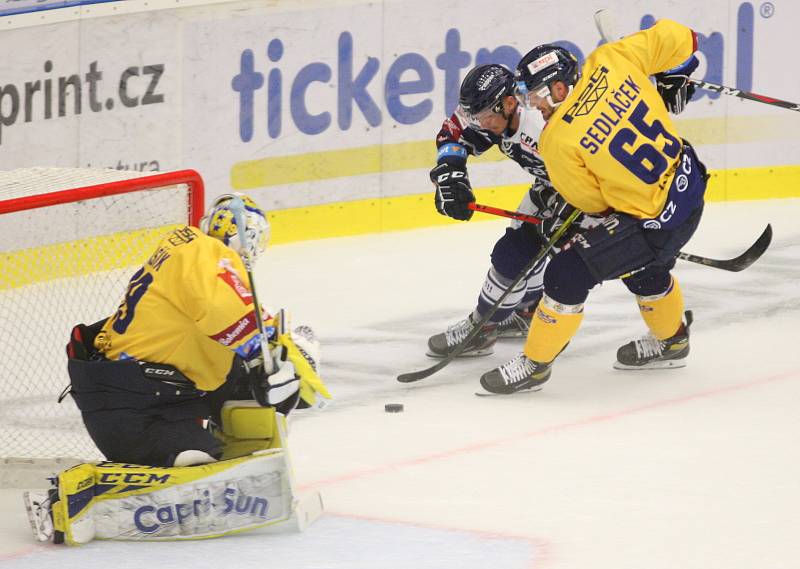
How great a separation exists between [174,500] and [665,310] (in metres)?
2.05

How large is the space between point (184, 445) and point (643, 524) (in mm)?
1030

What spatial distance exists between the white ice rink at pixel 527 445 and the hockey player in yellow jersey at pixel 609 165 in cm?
28

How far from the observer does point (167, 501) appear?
3.59 m

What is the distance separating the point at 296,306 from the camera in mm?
6133

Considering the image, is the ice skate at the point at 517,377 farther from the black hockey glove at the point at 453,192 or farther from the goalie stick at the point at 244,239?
the goalie stick at the point at 244,239

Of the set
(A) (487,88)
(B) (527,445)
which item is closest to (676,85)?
(A) (487,88)

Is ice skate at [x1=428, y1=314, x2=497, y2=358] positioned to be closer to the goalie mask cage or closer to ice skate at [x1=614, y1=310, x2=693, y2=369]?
ice skate at [x1=614, y1=310, x2=693, y2=369]

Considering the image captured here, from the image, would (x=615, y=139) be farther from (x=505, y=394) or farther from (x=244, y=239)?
(x=244, y=239)

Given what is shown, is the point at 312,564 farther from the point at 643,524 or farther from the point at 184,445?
the point at 643,524

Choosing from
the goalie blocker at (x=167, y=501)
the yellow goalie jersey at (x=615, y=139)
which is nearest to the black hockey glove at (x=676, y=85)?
the yellow goalie jersey at (x=615, y=139)

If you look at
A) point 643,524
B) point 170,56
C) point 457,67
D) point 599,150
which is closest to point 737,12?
point 457,67

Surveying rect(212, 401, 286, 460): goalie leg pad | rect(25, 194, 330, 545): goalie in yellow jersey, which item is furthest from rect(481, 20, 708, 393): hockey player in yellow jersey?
rect(212, 401, 286, 460): goalie leg pad

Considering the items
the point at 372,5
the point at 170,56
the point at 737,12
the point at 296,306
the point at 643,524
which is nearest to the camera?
the point at 643,524

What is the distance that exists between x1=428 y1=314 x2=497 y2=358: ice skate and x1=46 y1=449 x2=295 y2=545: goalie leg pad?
1895 millimetres
